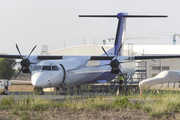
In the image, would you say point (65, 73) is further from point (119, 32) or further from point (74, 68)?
point (119, 32)

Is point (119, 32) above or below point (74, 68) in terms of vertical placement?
above

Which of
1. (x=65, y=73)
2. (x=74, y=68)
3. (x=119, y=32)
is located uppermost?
(x=119, y=32)

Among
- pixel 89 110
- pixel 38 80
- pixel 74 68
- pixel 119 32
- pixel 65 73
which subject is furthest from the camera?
pixel 119 32

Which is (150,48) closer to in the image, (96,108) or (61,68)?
(61,68)

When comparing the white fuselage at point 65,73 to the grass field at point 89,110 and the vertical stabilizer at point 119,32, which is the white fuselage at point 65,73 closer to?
the vertical stabilizer at point 119,32

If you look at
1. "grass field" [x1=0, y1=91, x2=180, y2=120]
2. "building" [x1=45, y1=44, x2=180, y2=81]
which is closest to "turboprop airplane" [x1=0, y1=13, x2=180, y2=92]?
"grass field" [x1=0, y1=91, x2=180, y2=120]

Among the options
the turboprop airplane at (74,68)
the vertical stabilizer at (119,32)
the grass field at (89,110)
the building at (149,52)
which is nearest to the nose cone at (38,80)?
the turboprop airplane at (74,68)

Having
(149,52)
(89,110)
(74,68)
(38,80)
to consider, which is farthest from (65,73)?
(149,52)

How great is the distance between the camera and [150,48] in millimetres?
58781

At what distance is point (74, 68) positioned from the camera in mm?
25641

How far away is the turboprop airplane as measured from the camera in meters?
22.5

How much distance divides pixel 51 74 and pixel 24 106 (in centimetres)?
925

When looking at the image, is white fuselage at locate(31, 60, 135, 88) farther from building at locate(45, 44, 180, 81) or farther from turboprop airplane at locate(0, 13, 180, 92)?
building at locate(45, 44, 180, 81)

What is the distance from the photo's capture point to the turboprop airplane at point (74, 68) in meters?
22.5
